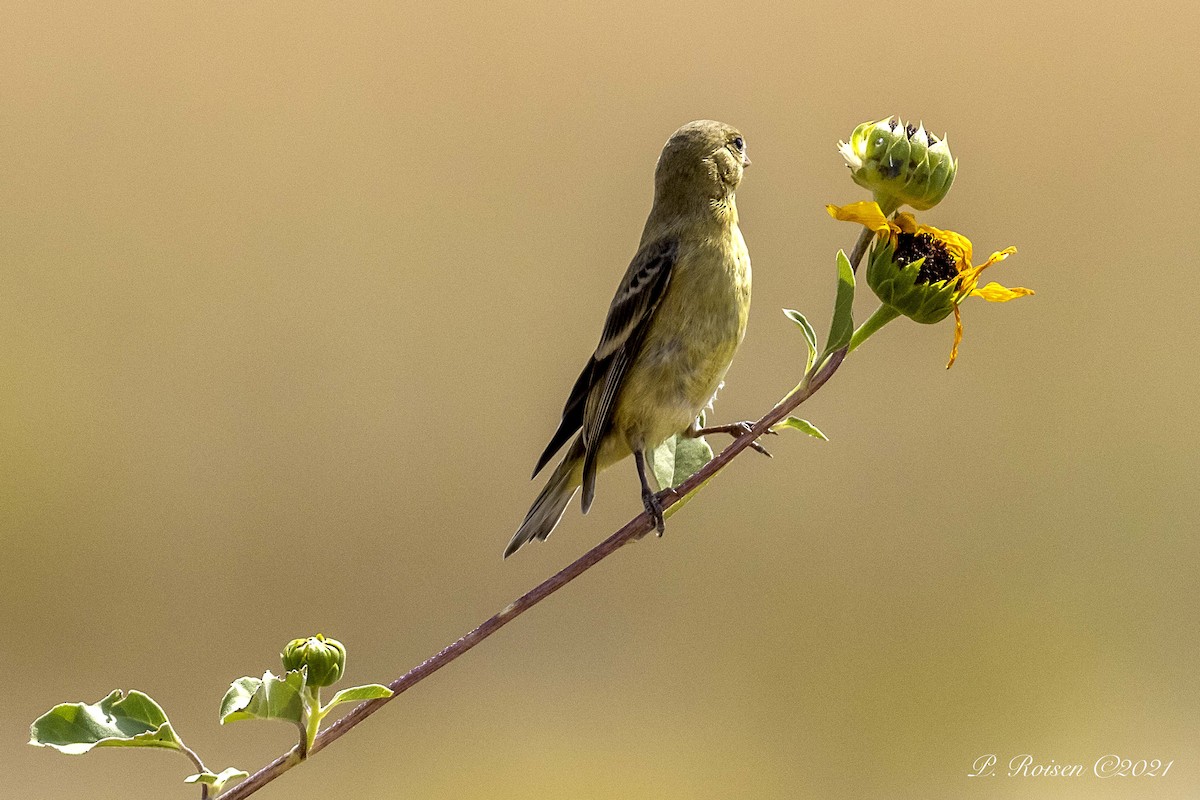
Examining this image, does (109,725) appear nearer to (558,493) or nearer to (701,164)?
(558,493)

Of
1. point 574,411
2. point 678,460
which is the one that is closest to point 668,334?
point 574,411

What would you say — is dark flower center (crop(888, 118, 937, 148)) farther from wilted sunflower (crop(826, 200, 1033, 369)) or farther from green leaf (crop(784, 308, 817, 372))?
green leaf (crop(784, 308, 817, 372))

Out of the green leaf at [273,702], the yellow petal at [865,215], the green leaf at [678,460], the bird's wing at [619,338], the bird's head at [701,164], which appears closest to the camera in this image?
the green leaf at [273,702]

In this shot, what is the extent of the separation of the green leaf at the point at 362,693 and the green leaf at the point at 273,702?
5 centimetres

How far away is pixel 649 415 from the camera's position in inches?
106

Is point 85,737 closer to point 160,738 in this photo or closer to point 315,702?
point 160,738

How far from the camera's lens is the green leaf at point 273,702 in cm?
118

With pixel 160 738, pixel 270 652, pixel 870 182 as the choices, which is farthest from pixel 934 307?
pixel 270 652

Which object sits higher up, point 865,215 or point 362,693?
point 865,215

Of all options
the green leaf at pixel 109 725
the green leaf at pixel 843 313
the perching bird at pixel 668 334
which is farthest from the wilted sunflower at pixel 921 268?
the green leaf at pixel 109 725

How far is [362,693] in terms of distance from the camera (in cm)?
123

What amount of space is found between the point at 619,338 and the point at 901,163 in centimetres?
131

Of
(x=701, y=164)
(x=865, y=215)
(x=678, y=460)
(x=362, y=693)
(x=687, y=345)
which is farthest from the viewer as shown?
(x=701, y=164)

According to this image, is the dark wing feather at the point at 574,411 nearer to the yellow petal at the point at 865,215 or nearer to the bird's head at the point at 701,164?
the bird's head at the point at 701,164
